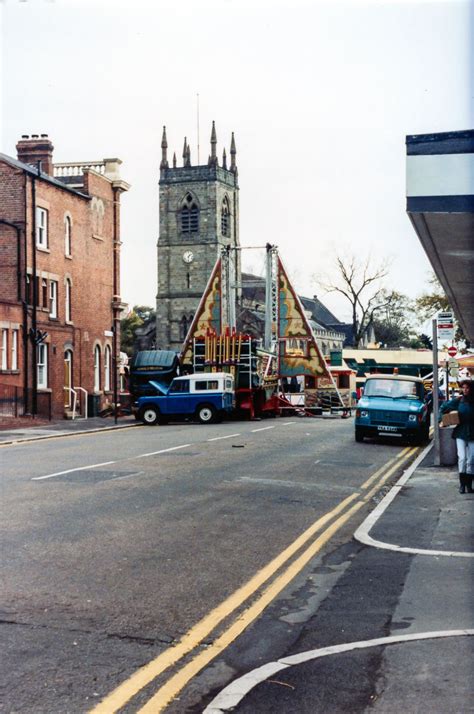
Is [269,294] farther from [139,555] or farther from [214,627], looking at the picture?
[214,627]

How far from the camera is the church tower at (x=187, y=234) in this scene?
120938mm

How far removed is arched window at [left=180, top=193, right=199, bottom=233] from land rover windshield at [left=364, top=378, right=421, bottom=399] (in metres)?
99.1

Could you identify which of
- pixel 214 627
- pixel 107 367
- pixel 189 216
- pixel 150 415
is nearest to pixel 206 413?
pixel 150 415

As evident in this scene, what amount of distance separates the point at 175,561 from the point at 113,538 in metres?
1.31

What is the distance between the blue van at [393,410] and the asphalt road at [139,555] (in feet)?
16.3

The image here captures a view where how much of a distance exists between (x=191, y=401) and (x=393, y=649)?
1174 inches

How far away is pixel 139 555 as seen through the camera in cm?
960

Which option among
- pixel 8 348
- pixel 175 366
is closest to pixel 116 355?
pixel 175 366

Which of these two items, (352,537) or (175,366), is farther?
(175,366)

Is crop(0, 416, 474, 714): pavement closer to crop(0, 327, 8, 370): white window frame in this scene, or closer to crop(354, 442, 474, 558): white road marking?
crop(354, 442, 474, 558): white road marking

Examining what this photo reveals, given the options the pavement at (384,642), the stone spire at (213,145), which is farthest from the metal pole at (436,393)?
the stone spire at (213,145)

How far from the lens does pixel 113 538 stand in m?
10.5

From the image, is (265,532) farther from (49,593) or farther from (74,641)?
(74,641)

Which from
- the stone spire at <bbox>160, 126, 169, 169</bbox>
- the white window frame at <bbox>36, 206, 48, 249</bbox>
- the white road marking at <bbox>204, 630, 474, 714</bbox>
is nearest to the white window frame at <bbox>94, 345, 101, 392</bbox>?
the white window frame at <bbox>36, 206, 48, 249</bbox>
